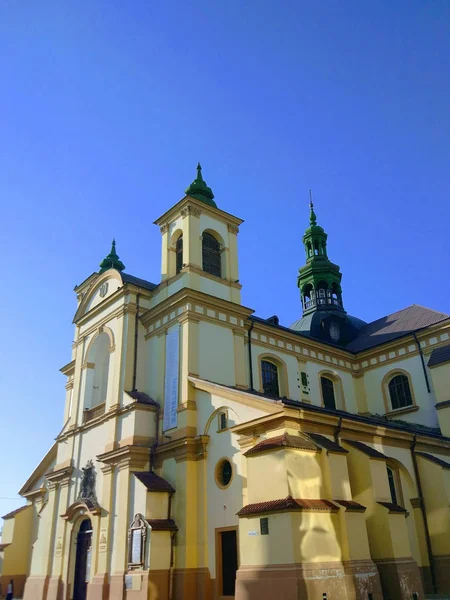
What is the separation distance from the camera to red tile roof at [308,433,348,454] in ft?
48.9

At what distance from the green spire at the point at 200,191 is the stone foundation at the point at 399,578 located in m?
15.9

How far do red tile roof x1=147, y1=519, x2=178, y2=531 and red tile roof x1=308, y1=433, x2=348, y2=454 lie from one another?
5701 millimetres

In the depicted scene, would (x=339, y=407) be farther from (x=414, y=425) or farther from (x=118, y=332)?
(x=118, y=332)

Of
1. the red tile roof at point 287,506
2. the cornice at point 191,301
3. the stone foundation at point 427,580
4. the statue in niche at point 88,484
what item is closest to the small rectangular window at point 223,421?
the red tile roof at point 287,506

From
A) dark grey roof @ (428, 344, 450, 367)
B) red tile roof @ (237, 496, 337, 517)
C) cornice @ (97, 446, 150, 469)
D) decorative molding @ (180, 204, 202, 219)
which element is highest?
decorative molding @ (180, 204, 202, 219)

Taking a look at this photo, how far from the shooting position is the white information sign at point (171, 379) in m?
19.5

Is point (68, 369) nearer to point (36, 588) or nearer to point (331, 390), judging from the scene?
point (36, 588)

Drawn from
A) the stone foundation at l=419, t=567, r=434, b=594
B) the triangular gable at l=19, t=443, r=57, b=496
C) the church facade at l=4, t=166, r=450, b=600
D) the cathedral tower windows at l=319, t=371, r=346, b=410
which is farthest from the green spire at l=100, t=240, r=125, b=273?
the stone foundation at l=419, t=567, r=434, b=594

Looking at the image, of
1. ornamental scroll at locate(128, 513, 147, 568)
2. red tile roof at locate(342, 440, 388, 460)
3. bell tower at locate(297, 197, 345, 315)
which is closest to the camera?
red tile roof at locate(342, 440, 388, 460)

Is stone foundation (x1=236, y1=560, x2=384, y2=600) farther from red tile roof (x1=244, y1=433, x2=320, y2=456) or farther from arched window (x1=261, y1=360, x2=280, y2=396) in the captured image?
arched window (x1=261, y1=360, x2=280, y2=396)

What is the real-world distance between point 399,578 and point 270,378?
33.4 ft

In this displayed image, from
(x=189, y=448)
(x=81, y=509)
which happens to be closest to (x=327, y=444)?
(x=189, y=448)

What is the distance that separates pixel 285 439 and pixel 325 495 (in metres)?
→ 1.81

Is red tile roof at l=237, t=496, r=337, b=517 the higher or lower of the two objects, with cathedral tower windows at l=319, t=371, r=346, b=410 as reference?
lower
